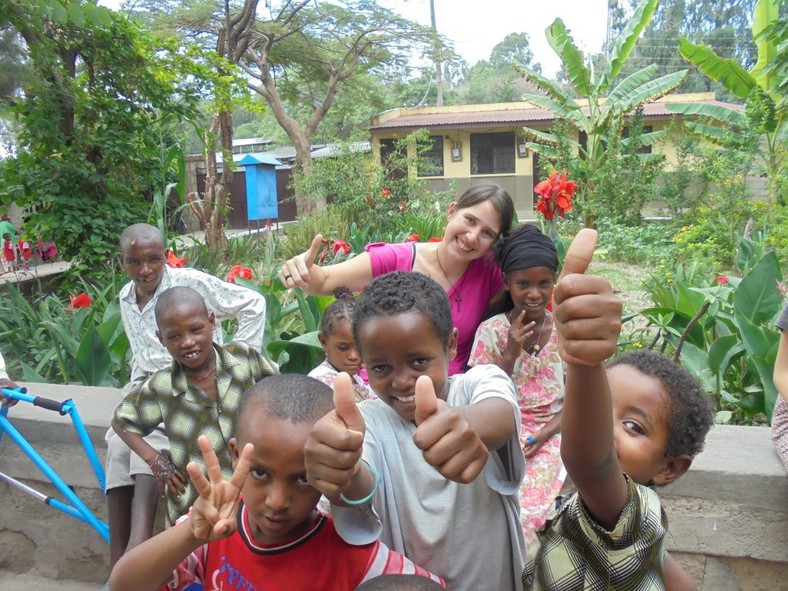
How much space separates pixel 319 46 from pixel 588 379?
17.3 meters

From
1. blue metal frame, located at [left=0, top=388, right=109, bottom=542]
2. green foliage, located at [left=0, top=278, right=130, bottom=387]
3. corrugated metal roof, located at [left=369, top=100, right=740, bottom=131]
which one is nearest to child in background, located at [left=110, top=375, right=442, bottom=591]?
blue metal frame, located at [left=0, top=388, right=109, bottom=542]

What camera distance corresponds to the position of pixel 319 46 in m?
16.8

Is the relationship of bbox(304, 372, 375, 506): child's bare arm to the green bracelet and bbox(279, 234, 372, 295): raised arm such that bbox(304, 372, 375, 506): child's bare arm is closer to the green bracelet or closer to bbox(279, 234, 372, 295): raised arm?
the green bracelet

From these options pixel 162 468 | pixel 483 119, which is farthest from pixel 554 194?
pixel 483 119

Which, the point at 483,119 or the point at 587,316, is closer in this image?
the point at 587,316

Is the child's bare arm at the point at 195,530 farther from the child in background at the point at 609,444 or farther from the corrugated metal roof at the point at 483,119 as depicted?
the corrugated metal roof at the point at 483,119

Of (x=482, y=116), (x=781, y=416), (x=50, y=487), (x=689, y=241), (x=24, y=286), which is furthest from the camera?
(x=482, y=116)

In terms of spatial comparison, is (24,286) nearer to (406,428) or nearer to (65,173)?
(65,173)

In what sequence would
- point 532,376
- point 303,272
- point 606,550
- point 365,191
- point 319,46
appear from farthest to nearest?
point 319,46 < point 365,191 < point 303,272 < point 532,376 < point 606,550

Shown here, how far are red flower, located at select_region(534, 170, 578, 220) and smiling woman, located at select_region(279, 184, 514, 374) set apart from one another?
1.26 meters

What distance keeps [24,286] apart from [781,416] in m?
6.84

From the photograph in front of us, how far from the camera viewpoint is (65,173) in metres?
6.11

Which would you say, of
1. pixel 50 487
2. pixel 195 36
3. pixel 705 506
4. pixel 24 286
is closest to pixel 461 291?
pixel 705 506

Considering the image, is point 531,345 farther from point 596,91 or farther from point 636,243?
point 596,91
